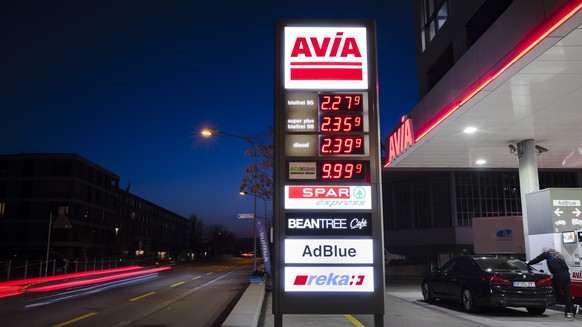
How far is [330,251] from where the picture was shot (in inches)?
287

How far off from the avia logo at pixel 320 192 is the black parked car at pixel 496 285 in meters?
7.38

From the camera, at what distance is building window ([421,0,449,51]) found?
23.4 metres

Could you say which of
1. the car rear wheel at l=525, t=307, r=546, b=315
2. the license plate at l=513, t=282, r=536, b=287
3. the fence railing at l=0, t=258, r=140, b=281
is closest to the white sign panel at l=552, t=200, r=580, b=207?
the car rear wheel at l=525, t=307, r=546, b=315

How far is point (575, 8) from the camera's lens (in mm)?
8078

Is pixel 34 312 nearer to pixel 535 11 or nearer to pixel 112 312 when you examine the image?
pixel 112 312

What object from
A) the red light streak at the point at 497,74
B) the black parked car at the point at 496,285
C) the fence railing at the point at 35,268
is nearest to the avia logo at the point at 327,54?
the red light streak at the point at 497,74

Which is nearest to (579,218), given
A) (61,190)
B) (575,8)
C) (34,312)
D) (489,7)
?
(489,7)

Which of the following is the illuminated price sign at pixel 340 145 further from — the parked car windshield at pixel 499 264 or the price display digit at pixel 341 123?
the parked car windshield at pixel 499 264

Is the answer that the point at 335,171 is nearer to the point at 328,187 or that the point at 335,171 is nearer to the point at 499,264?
the point at 328,187

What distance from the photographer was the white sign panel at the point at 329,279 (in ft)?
23.8

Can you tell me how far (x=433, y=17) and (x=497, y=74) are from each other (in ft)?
48.3

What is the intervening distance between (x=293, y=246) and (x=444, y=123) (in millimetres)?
9600

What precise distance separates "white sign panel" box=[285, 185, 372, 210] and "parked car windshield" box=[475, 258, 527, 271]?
25.1ft

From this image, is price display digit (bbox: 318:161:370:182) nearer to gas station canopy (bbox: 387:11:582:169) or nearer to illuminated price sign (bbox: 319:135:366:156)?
illuminated price sign (bbox: 319:135:366:156)
